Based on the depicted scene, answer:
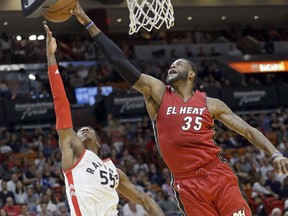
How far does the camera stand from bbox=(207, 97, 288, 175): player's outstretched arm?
5.15 meters

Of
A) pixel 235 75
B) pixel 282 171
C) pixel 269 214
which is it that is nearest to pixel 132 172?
pixel 269 214

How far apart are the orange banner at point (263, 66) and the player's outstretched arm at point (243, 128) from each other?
740 inches

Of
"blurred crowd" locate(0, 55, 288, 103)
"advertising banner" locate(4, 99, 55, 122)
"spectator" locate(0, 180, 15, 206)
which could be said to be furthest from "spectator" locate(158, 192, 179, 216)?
"blurred crowd" locate(0, 55, 288, 103)

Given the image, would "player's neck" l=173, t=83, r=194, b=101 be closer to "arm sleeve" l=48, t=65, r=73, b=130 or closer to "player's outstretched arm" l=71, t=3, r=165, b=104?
"player's outstretched arm" l=71, t=3, r=165, b=104

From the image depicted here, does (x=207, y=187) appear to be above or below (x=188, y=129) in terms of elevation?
below

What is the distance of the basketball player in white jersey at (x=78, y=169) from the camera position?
523cm

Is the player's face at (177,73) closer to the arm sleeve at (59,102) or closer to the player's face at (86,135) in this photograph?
the player's face at (86,135)

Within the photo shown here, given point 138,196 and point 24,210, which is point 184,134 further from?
point 24,210

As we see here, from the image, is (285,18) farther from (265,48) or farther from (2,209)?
(2,209)

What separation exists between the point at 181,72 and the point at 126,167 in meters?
10.0

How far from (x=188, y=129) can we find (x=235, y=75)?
60.3 feet

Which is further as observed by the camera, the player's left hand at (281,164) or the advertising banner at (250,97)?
the advertising banner at (250,97)

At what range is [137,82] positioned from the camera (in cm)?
547

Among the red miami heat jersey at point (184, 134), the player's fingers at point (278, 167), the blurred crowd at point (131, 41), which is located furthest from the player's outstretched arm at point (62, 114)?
the blurred crowd at point (131, 41)
